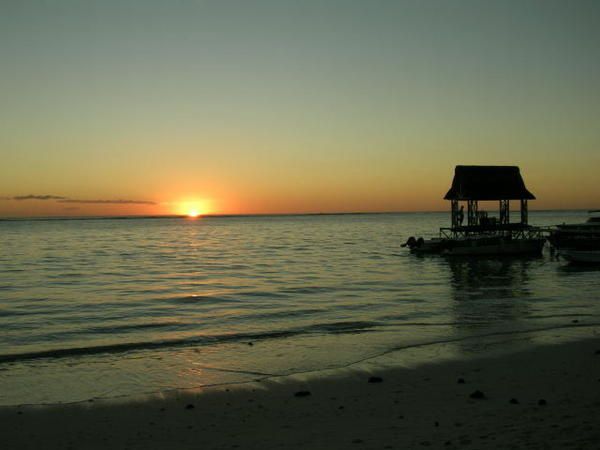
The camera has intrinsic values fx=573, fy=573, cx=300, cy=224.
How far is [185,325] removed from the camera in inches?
700

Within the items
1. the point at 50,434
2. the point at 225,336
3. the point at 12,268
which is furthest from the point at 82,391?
the point at 12,268

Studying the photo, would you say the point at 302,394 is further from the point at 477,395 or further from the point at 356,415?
the point at 477,395

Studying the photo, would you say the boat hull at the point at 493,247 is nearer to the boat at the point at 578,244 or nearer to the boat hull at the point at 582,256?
the boat at the point at 578,244

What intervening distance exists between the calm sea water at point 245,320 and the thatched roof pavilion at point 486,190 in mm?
10548

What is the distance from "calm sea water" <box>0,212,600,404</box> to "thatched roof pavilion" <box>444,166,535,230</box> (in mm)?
10548

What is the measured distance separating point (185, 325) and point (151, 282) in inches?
539

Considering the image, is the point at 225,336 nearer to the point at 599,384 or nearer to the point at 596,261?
the point at 599,384

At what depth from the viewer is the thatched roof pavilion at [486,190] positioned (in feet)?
153

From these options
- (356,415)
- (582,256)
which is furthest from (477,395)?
(582,256)

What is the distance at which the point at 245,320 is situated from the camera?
1869 cm

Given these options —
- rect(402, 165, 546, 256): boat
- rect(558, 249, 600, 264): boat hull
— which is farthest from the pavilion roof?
rect(558, 249, 600, 264): boat hull

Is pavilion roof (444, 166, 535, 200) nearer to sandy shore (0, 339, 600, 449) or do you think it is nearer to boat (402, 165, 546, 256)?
boat (402, 165, 546, 256)

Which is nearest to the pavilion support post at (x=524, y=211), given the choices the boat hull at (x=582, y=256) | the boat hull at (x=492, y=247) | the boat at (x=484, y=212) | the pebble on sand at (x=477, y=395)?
the boat at (x=484, y=212)

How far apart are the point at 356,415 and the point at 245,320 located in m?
10.7
